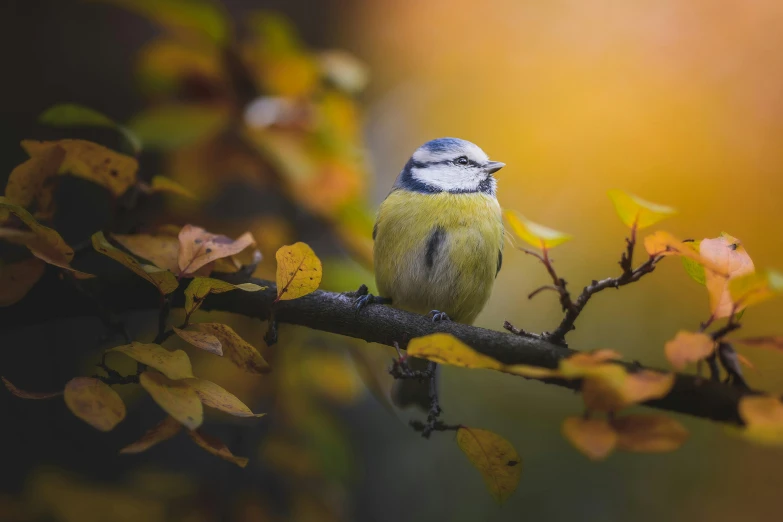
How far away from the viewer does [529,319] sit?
8.10 feet

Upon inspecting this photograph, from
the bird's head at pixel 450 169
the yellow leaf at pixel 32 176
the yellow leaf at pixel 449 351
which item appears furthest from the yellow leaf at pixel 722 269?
the yellow leaf at pixel 32 176

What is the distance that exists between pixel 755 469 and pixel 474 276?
4.89 ft

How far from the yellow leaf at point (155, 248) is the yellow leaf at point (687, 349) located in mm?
718

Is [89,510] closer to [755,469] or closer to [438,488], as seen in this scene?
[438,488]

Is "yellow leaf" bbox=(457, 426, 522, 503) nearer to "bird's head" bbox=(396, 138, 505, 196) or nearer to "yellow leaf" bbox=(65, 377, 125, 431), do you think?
"yellow leaf" bbox=(65, 377, 125, 431)

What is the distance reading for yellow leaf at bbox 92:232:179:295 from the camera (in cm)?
84

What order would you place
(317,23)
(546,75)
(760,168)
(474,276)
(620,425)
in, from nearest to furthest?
(620,425)
(474,276)
(760,168)
(546,75)
(317,23)

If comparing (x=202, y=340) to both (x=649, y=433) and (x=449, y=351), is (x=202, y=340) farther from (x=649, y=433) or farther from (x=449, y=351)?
(x=649, y=433)

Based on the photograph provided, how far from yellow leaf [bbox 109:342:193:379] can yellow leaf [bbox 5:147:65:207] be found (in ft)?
1.39

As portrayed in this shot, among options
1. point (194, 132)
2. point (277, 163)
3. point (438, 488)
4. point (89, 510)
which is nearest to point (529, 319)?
point (438, 488)

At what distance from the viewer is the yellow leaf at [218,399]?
77cm

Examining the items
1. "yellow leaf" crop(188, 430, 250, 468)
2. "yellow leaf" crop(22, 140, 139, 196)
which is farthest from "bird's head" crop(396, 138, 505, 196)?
"yellow leaf" crop(188, 430, 250, 468)

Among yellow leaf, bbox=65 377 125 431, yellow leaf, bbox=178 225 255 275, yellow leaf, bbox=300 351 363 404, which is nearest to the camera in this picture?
yellow leaf, bbox=65 377 125 431

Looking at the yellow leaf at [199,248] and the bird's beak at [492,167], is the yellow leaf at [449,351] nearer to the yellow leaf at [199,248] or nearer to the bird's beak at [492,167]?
the yellow leaf at [199,248]
